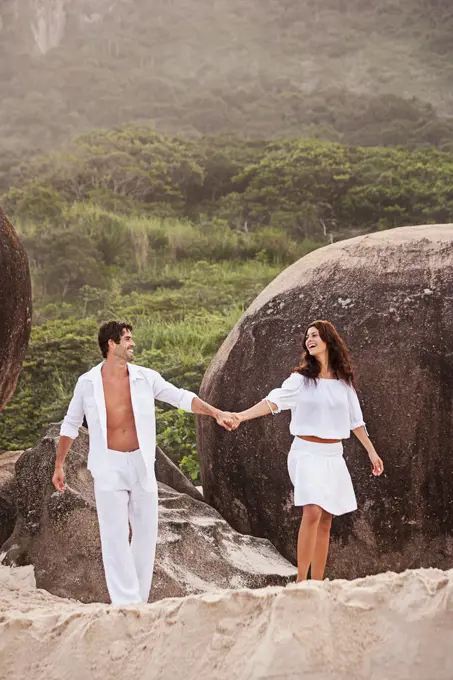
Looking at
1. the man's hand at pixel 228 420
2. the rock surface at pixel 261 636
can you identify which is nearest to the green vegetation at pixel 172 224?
the man's hand at pixel 228 420

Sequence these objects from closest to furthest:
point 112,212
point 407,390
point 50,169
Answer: point 407,390 → point 112,212 → point 50,169

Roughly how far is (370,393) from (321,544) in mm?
953

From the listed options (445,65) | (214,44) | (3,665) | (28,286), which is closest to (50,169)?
→ (214,44)

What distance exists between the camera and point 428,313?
514 cm

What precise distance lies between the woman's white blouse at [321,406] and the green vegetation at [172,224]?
781 centimetres

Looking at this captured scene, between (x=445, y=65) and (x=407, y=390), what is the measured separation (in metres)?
23.3

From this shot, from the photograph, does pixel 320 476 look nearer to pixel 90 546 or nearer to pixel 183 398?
pixel 183 398

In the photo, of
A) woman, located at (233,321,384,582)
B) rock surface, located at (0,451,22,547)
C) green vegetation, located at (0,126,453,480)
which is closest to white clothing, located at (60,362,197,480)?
woman, located at (233,321,384,582)

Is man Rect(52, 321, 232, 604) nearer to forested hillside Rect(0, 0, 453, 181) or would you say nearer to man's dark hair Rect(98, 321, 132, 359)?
man's dark hair Rect(98, 321, 132, 359)

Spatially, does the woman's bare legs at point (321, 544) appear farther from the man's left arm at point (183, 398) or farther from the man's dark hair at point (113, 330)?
the man's dark hair at point (113, 330)

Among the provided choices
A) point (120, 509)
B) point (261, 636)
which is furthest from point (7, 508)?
point (261, 636)

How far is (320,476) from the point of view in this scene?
4297 mm

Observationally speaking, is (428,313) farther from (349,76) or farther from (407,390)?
(349,76)

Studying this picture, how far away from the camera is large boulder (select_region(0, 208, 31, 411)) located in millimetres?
5980
